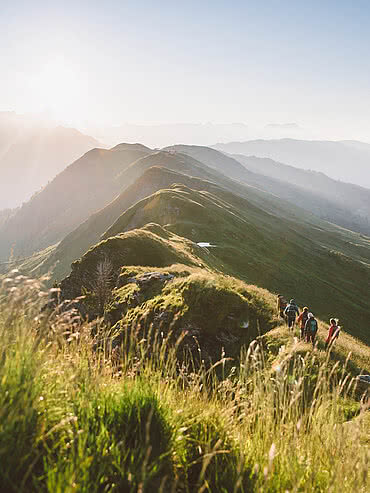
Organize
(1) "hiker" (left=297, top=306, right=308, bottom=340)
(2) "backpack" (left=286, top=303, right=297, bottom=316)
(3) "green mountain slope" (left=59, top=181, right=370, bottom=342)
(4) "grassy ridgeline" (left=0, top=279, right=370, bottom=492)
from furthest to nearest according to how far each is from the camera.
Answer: (3) "green mountain slope" (left=59, top=181, right=370, bottom=342) → (2) "backpack" (left=286, top=303, right=297, bottom=316) → (1) "hiker" (left=297, top=306, right=308, bottom=340) → (4) "grassy ridgeline" (left=0, top=279, right=370, bottom=492)

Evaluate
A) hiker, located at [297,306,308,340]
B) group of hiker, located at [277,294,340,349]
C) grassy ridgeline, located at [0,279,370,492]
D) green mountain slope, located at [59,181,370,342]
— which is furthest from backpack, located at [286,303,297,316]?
green mountain slope, located at [59,181,370,342]

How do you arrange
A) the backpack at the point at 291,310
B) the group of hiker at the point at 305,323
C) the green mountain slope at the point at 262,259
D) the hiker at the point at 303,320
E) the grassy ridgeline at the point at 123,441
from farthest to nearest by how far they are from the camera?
the green mountain slope at the point at 262,259
the backpack at the point at 291,310
the hiker at the point at 303,320
the group of hiker at the point at 305,323
the grassy ridgeline at the point at 123,441

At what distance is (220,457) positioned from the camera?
156 inches

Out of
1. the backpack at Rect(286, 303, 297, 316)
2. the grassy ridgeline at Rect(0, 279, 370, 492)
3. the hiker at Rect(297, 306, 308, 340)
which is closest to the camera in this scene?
the grassy ridgeline at Rect(0, 279, 370, 492)

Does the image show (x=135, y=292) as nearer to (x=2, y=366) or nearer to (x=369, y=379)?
(x=369, y=379)

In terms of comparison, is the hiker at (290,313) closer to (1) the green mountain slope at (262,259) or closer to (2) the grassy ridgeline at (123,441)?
(2) the grassy ridgeline at (123,441)

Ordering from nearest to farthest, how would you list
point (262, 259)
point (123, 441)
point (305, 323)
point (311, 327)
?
1. point (123, 441)
2. point (311, 327)
3. point (305, 323)
4. point (262, 259)

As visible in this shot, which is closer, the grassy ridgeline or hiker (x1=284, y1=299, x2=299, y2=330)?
the grassy ridgeline

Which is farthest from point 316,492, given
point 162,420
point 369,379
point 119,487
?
point 369,379

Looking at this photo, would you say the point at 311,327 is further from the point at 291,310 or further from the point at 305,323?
the point at 291,310

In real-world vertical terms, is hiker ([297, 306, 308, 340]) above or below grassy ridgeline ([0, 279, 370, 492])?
below

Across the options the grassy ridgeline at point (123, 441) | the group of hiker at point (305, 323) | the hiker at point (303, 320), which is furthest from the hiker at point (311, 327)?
the grassy ridgeline at point (123, 441)

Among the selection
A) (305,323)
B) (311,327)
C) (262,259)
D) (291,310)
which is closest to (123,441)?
(311,327)

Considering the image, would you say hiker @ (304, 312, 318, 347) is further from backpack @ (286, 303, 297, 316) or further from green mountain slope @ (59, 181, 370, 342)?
green mountain slope @ (59, 181, 370, 342)
